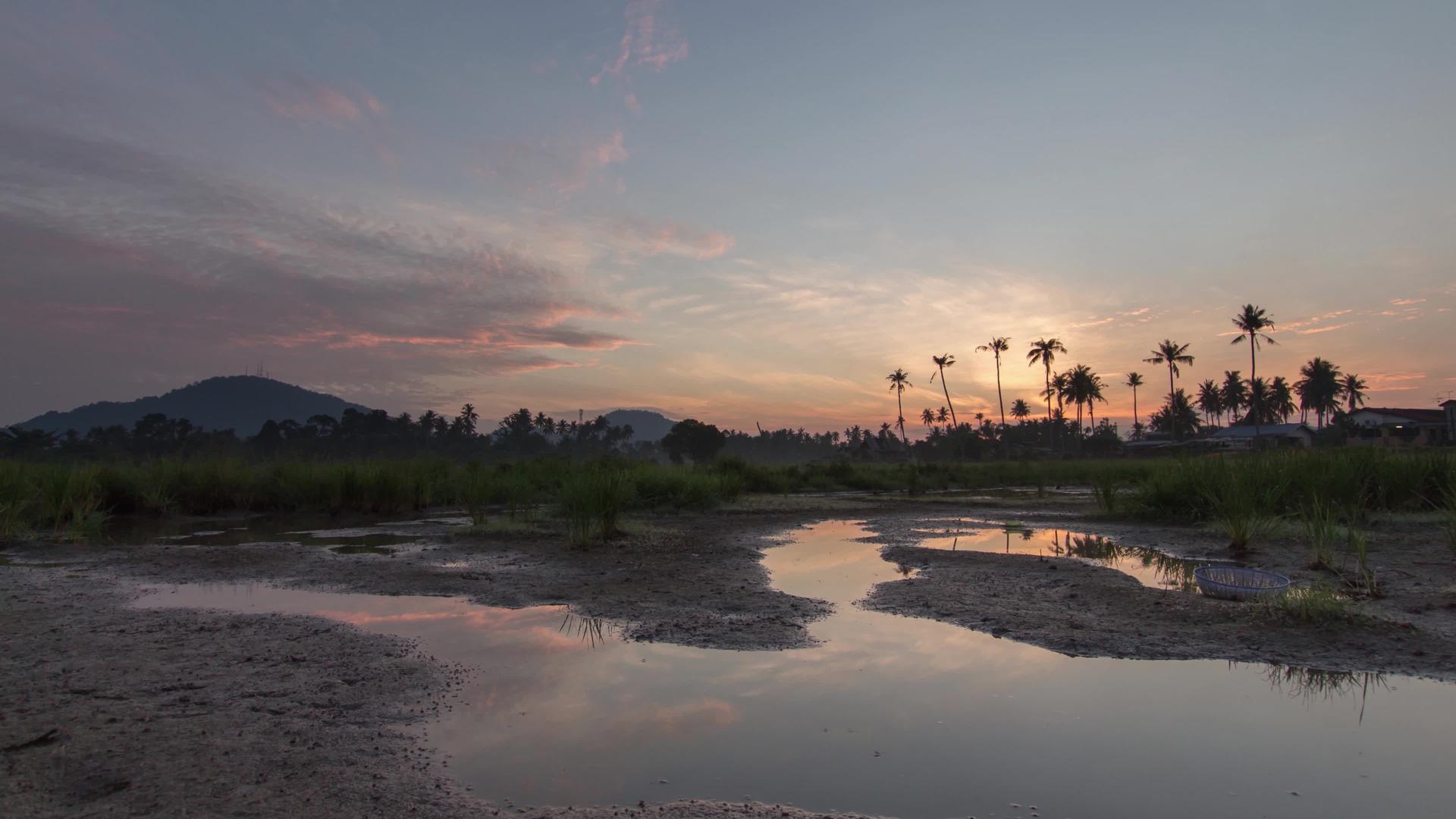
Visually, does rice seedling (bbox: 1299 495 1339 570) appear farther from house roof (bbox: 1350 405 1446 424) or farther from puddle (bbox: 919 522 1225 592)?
house roof (bbox: 1350 405 1446 424)

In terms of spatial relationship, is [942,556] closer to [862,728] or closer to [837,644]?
[837,644]

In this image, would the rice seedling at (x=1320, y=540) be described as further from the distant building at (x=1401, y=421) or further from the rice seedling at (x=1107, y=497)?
the distant building at (x=1401, y=421)

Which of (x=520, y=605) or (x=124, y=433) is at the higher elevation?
(x=124, y=433)

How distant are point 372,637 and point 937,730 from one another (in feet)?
14.1

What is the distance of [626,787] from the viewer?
325 cm

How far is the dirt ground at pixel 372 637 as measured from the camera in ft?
10.6

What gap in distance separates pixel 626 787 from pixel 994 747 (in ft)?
5.85

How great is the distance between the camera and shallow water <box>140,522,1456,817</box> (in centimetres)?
318

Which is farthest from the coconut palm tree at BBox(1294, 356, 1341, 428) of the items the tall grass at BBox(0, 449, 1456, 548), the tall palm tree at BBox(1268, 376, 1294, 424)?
the tall grass at BBox(0, 449, 1456, 548)

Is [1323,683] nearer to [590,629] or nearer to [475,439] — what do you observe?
[590,629]

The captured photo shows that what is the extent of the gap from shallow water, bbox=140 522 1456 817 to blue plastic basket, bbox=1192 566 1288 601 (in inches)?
79.2

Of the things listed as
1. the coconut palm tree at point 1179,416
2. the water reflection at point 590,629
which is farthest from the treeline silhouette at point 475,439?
Answer: the water reflection at point 590,629

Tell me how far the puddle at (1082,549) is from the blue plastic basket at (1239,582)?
0.87 feet

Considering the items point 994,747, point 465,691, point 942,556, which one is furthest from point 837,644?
point 942,556
